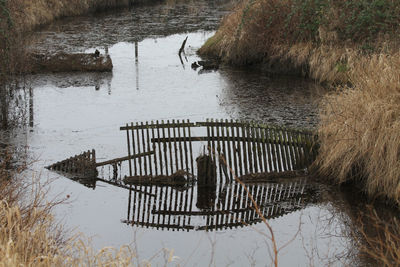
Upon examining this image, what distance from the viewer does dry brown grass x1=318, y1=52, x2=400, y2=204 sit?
9.45 meters

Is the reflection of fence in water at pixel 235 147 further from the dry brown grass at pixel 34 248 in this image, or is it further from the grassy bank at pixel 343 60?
the dry brown grass at pixel 34 248

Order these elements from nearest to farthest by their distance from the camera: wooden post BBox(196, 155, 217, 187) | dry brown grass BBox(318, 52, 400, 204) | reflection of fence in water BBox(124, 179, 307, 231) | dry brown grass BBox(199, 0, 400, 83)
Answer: reflection of fence in water BBox(124, 179, 307, 231) < dry brown grass BBox(318, 52, 400, 204) < wooden post BBox(196, 155, 217, 187) < dry brown grass BBox(199, 0, 400, 83)

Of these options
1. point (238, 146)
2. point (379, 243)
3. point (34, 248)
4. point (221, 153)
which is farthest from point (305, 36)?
point (34, 248)

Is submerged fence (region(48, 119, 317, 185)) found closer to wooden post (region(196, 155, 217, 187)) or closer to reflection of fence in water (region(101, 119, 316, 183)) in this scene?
reflection of fence in water (region(101, 119, 316, 183))

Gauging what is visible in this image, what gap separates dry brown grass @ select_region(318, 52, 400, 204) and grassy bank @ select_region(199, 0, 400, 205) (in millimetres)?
15

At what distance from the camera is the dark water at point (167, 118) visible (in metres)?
8.39

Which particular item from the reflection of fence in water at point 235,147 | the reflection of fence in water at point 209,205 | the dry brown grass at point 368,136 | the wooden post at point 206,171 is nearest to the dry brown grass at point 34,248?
the reflection of fence in water at point 209,205

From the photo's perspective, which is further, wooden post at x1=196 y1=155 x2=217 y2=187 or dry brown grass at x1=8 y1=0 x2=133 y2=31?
dry brown grass at x1=8 y1=0 x2=133 y2=31

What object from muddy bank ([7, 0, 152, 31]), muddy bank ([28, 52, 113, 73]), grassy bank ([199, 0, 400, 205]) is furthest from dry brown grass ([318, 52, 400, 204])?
muddy bank ([7, 0, 152, 31])

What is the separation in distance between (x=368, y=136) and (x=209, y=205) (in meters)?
2.75

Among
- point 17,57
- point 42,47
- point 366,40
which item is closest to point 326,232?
point 17,57

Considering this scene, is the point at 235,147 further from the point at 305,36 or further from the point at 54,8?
the point at 54,8

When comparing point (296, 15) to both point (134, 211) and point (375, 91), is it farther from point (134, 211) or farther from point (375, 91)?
point (134, 211)

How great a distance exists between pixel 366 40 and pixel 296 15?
8.66 ft
